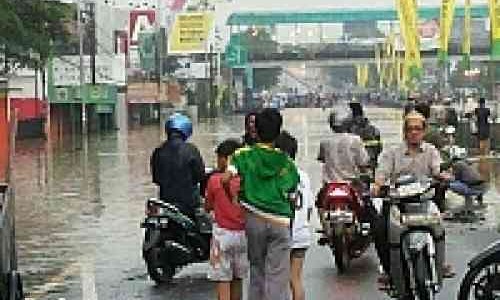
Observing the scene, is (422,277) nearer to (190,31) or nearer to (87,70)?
(87,70)

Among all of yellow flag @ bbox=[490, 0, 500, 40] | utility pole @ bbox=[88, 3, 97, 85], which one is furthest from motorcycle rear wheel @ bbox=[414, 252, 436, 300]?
utility pole @ bbox=[88, 3, 97, 85]

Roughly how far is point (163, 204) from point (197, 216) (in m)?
0.40

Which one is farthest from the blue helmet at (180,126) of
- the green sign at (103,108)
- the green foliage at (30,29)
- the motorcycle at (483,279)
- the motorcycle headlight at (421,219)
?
the green sign at (103,108)

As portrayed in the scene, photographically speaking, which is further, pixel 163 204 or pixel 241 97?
pixel 241 97

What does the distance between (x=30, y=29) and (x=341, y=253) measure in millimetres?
34215

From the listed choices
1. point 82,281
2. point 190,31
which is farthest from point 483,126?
point 190,31

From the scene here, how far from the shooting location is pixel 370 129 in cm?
1731

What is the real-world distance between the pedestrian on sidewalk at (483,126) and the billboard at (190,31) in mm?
36587

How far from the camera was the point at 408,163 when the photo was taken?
926cm

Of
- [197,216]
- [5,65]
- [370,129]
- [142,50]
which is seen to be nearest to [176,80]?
[142,50]

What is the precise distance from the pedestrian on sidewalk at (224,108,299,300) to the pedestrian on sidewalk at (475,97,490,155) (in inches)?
856

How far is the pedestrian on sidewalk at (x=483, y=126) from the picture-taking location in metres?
29.2

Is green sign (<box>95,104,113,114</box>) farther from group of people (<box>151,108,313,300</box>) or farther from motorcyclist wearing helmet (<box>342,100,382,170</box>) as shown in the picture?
group of people (<box>151,108,313,300</box>)

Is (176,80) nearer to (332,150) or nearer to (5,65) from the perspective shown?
(5,65)
